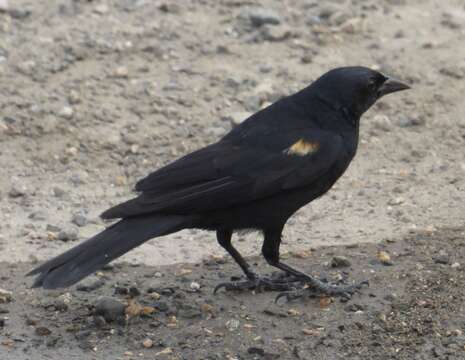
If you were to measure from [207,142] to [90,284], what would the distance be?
2.12 m

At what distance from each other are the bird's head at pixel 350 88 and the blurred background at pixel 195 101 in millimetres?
1012

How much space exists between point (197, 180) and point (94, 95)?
298 cm

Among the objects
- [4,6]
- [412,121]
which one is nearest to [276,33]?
[412,121]

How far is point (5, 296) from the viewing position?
255 inches

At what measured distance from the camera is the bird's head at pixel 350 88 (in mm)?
6582

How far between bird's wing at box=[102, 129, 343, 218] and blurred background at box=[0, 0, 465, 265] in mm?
1028

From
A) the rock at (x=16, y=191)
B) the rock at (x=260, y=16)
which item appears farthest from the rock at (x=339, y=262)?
the rock at (x=260, y=16)

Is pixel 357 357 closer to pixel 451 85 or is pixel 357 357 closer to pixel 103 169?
pixel 103 169

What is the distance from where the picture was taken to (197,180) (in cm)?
615

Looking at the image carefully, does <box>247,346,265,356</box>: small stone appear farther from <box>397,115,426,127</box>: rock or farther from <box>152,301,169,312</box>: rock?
<box>397,115,426,127</box>: rock

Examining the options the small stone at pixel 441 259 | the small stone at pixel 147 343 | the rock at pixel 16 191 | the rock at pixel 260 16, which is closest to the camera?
the small stone at pixel 147 343

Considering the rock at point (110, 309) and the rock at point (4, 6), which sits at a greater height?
the rock at point (4, 6)

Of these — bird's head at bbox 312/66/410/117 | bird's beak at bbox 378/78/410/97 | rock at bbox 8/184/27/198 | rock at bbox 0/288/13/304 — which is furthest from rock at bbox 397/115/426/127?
rock at bbox 0/288/13/304

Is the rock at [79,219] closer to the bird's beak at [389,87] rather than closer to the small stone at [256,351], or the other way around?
the small stone at [256,351]
